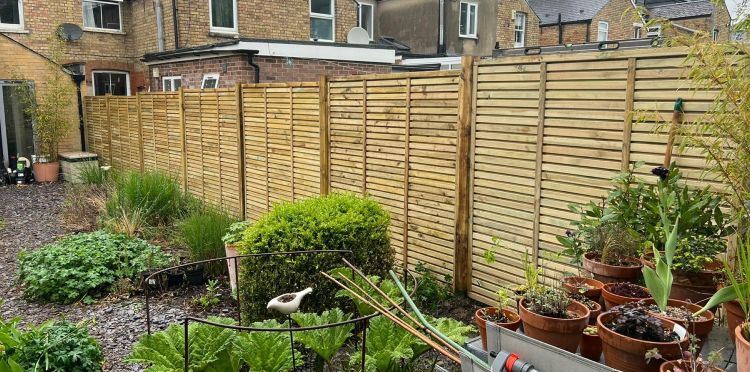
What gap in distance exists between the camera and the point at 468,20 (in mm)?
22500

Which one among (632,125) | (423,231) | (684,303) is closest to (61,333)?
(423,231)

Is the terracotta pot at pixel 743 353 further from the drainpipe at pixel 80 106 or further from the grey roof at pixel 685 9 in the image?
the grey roof at pixel 685 9

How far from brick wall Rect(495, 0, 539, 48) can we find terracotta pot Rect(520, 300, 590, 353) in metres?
22.9

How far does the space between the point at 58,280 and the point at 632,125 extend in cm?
556

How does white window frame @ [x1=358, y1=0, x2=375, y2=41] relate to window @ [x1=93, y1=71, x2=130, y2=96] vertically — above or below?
above

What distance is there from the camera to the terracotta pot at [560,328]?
7.19 ft

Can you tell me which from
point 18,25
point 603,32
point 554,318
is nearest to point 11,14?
point 18,25

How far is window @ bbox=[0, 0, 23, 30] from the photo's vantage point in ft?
48.4

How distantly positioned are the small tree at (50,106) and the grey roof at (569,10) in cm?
2079

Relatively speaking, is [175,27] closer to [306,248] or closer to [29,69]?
[29,69]

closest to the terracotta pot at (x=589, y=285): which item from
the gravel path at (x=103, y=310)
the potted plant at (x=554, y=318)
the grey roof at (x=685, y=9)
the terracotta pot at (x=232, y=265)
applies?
the potted plant at (x=554, y=318)

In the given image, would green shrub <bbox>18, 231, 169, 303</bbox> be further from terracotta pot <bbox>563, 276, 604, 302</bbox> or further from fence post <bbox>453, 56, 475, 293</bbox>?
terracotta pot <bbox>563, 276, 604, 302</bbox>

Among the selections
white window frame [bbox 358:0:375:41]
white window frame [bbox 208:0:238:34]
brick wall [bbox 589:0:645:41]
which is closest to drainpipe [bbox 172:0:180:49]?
white window frame [bbox 208:0:238:34]

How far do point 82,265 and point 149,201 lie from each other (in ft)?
8.42
